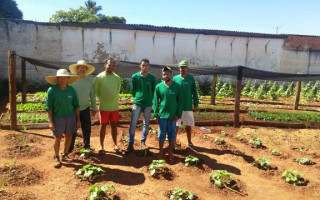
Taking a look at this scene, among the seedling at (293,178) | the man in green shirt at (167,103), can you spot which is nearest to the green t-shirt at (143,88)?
the man in green shirt at (167,103)

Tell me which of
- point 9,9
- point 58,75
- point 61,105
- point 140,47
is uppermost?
point 9,9

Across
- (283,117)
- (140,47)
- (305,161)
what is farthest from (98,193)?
(140,47)

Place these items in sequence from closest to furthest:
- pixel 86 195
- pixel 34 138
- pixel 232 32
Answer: pixel 86 195
pixel 34 138
pixel 232 32

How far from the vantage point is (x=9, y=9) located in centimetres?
2334

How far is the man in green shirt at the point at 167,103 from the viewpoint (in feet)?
16.9

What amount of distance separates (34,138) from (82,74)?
2.70 metres

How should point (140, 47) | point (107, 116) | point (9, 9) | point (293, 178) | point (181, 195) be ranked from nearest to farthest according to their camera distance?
point (181, 195), point (293, 178), point (107, 116), point (140, 47), point (9, 9)

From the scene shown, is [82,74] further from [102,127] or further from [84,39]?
[84,39]

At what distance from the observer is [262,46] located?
21234mm

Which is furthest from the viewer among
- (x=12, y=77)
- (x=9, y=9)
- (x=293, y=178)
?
(x=9, y=9)

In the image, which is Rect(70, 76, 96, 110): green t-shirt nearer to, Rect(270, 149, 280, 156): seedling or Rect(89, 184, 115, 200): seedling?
Rect(89, 184, 115, 200): seedling

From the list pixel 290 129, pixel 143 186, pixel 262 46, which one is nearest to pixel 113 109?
pixel 143 186

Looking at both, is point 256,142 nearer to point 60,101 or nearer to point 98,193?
point 98,193

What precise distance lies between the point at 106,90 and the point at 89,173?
1.69 metres
